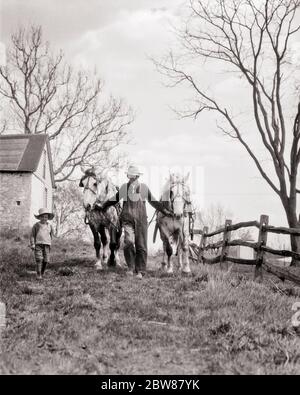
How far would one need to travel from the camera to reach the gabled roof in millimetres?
31422

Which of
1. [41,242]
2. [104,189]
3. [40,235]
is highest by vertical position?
[104,189]

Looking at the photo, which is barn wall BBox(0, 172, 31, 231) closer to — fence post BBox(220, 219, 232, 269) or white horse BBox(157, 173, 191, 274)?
fence post BBox(220, 219, 232, 269)

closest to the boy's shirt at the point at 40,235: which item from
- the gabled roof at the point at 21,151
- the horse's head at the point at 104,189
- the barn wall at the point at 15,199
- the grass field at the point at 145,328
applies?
the grass field at the point at 145,328

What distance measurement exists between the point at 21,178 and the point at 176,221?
72.0ft

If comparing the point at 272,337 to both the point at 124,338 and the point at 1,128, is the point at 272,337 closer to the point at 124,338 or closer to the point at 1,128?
the point at 124,338

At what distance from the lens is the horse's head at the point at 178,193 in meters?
10.8

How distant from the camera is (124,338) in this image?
18.7 feet

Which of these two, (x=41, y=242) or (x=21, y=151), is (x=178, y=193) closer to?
(x=41, y=242)

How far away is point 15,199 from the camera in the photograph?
3078 centimetres

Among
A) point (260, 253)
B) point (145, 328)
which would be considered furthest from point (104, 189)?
point (145, 328)

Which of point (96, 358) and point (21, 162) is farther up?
point (21, 162)

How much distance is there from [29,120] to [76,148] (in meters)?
4.63
